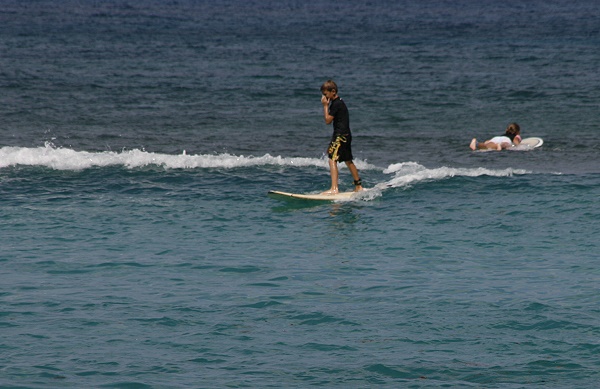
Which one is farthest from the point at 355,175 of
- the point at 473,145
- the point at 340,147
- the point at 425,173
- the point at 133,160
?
the point at 473,145

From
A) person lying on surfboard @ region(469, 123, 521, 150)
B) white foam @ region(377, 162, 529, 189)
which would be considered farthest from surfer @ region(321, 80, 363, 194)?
person lying on surfboard @ region(469, 123, 521, 150)

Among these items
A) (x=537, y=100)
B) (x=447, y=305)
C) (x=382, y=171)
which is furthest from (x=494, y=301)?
(x=537, y=100)

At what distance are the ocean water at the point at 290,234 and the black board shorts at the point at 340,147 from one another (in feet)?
3.33

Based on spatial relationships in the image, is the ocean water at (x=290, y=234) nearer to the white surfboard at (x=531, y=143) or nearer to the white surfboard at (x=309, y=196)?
the white surfboard at (x=309, y=196)

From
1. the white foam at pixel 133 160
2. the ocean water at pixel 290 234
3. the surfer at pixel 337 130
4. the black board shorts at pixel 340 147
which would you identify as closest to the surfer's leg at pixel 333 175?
the surfer at pixel 337 130

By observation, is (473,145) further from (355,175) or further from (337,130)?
(337,130)

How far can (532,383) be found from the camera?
11.2 meters

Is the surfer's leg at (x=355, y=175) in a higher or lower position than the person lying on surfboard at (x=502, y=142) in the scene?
lower

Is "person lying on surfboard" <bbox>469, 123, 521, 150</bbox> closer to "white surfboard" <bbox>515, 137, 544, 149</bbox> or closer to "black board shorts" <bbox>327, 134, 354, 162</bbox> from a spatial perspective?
"white surfboard" <bbox>515, 137, 544, 149</bbox>

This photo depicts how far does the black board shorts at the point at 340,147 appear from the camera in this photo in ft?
65.8

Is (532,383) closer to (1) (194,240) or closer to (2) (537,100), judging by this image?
(1) (194,240)

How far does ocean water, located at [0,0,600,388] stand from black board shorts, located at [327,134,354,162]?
1016 mm

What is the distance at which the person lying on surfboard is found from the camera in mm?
26844

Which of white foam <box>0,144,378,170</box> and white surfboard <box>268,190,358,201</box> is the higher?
Result: white foam <box>0,144,378,170</box>
